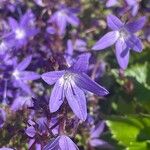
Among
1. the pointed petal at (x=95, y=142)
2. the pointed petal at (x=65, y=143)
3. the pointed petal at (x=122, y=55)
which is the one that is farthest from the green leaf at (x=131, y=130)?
the pointed petal at (x=65, y=143)

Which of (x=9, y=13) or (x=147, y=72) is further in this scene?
(x=9, y=13)

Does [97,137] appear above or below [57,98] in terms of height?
below

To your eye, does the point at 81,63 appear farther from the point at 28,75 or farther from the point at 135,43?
the point at 28,75

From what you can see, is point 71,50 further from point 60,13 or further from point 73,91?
point 73,91

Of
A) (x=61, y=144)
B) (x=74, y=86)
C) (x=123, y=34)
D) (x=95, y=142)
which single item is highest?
(x=123, y=34)

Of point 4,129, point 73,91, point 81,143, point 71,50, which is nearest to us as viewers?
point 73,91

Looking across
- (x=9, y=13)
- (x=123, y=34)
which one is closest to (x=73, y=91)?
(x=123, y=34)

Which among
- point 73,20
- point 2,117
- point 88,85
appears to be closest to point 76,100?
point 88,85
